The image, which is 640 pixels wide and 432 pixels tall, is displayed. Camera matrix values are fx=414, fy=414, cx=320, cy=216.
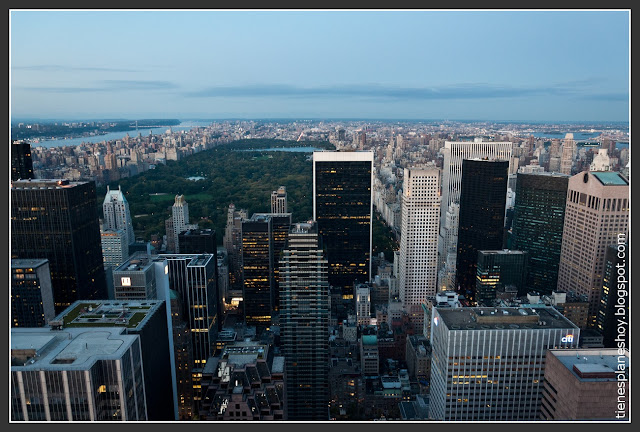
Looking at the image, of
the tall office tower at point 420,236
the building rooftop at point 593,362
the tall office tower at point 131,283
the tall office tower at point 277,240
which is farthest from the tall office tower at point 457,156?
the building rooftop at point 593,362

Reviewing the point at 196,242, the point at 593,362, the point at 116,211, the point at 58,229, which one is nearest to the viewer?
the point at 593,362

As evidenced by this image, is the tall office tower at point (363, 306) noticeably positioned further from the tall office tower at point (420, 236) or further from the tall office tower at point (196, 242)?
the tall office tower at point (196, 242)

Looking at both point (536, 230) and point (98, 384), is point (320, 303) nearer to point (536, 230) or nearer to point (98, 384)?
point (98, 384)

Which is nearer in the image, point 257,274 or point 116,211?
point 257,274

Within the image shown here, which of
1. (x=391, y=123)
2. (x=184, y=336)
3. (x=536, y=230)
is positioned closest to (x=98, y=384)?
(x=184, y=336)

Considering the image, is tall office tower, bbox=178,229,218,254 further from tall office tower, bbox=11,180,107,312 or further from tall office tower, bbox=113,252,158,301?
tall office tower, bbox=113,252,158,301

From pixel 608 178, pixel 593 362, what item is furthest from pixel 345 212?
pixel 593 362

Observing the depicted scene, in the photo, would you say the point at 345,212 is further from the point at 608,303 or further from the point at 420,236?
the point at 608,303

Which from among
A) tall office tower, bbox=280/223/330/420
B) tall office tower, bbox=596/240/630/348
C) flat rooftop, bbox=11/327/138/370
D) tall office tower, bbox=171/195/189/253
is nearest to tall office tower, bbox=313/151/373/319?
tall office tower, bbox=171/195/189/253
